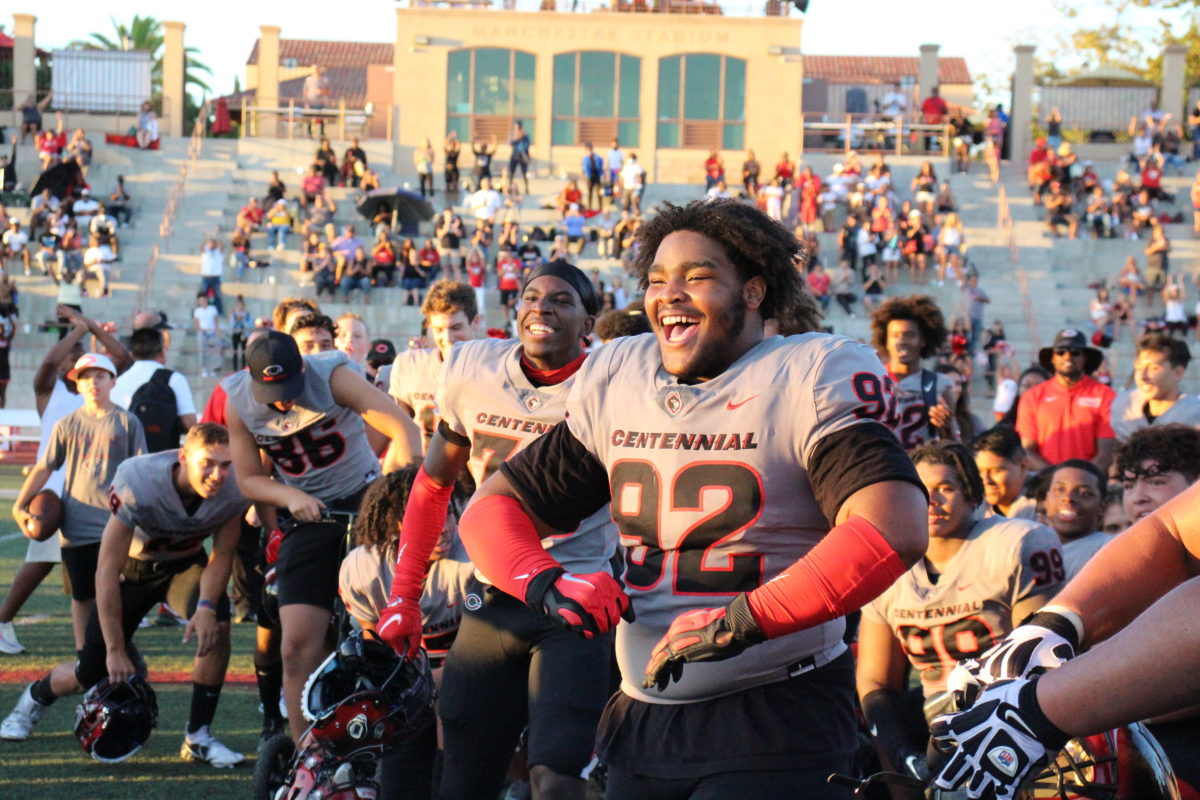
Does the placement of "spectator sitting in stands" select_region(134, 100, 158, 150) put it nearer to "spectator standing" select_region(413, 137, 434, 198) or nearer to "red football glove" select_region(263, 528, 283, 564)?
"spectator standing" select_region(413, 137, 434, 198)

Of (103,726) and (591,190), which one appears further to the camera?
(591,190)

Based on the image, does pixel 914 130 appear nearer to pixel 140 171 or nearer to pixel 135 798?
pixel 140 171

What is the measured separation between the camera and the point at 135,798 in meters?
5.85

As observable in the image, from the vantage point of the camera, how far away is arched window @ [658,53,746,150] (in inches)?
1382

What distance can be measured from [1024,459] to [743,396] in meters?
4.42

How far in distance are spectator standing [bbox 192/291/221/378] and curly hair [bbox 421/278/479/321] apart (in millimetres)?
16838

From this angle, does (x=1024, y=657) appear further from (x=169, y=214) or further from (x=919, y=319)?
(x=169, y=214)

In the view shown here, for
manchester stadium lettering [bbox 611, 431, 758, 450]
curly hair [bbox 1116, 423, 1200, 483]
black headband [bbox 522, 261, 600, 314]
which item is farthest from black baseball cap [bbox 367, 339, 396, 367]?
manchester stadium lettering [bbox 611, 431, 758, 450]

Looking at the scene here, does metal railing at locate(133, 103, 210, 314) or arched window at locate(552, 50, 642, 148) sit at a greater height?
arched window at locate(552, 50, 642, 148)

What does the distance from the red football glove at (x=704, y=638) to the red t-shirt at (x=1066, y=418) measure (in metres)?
6.27

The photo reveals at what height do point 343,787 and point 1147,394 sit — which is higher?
point 1147,394

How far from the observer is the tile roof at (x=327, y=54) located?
48469 mm

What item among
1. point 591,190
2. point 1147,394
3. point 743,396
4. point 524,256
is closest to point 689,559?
point 743,396

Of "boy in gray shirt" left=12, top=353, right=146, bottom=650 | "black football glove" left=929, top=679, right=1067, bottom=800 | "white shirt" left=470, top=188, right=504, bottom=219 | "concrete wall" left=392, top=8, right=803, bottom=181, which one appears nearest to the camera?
"black football glove" left=929, top=679, right=1067, bottom=800
